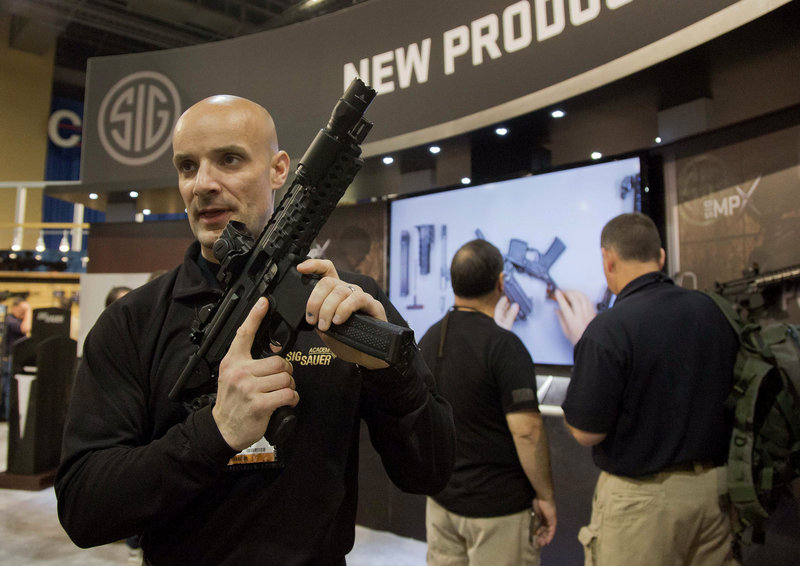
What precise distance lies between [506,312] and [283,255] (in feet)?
8.60

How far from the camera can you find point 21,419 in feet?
17.0

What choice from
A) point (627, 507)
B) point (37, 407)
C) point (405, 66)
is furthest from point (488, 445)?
point (37, 407)

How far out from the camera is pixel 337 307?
0.86m

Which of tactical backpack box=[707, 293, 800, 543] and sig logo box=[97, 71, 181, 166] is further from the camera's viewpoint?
sig logo box=[97, 71, 181, 166]

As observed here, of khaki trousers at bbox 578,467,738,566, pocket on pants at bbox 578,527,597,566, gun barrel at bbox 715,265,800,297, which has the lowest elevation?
pocket on pants at bbox 578,527,597,566

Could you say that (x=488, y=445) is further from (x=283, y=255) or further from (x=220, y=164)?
(x=220, y=164)

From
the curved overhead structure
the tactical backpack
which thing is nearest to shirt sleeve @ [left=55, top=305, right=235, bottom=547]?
the tactical backpack

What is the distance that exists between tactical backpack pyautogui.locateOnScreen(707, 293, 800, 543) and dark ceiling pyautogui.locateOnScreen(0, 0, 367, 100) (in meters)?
7.45

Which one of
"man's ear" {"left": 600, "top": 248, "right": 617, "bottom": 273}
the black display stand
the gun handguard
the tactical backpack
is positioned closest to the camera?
the gun handguard

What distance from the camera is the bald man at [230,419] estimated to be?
0.87m

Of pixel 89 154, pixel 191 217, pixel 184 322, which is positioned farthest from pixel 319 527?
pixel 89 154

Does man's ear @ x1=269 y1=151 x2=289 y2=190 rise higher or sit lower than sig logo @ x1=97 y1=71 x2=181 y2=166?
lower

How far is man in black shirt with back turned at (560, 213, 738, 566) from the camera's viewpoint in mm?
1827

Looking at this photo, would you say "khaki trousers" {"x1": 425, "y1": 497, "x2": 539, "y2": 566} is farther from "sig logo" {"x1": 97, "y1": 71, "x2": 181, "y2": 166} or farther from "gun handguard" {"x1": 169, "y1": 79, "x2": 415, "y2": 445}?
"sig logo" {"x1": 97, "y1": 71, "x2": 181, "y2": 166}
